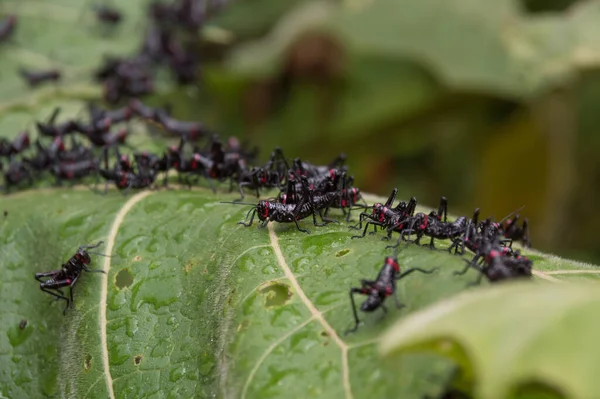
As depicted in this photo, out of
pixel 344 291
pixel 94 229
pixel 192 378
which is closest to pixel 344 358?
pixel 344 291

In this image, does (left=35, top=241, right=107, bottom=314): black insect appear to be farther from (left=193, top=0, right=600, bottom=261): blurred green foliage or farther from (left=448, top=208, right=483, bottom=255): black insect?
(left=193, top=0, right=600, bottom=261): blurred green foliage

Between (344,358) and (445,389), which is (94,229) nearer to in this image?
(344,358)

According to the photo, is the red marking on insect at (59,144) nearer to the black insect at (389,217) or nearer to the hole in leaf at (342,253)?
the black insect at (389,217)

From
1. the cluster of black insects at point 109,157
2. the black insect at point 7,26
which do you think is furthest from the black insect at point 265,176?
the black insect at point 7,26

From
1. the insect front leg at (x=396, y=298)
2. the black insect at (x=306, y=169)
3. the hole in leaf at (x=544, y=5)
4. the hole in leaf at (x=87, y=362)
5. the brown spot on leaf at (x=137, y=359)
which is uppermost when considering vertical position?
the hole in leaf at (x=544, y=5)

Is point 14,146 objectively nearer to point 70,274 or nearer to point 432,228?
point 70,274

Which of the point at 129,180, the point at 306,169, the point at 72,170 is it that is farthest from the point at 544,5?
the point at 72,170
